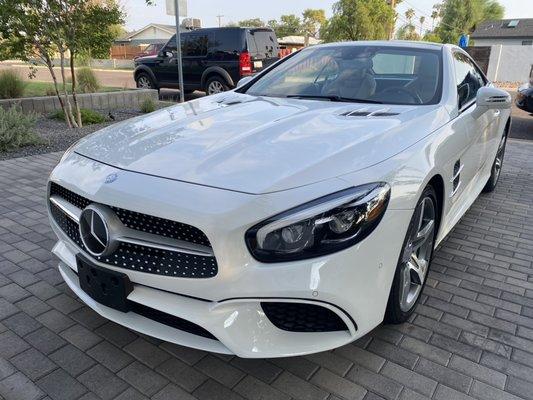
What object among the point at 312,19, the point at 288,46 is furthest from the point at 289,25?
the point at 288,46

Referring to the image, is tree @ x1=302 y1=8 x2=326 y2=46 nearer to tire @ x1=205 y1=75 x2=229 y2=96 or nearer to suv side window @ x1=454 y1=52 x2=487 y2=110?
tire @ x1=205 y1=75 x2=229 y2=96

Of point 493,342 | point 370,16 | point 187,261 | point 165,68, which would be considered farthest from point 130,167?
point 370,16

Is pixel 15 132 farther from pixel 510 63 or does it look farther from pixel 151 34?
pixel 151 34

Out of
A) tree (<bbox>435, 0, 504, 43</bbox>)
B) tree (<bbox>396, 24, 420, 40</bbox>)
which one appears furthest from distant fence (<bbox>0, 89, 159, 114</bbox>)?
tree (<bbox>396, 24, 420, 40</bbox>)

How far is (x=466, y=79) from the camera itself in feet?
12.2

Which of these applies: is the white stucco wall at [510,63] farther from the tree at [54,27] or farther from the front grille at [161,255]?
the front grille at [161,255]

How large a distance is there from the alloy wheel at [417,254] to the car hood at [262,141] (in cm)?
42

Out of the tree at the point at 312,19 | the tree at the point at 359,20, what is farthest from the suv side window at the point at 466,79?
the tree at the point at 312,19

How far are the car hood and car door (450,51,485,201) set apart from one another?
32 centimetres

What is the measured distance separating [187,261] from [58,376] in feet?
3.02

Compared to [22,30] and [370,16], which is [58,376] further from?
[370,16]

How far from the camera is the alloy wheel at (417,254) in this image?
7.79 ft

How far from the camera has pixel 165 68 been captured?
13773 millimetres

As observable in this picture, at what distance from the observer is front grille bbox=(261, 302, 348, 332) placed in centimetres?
191
